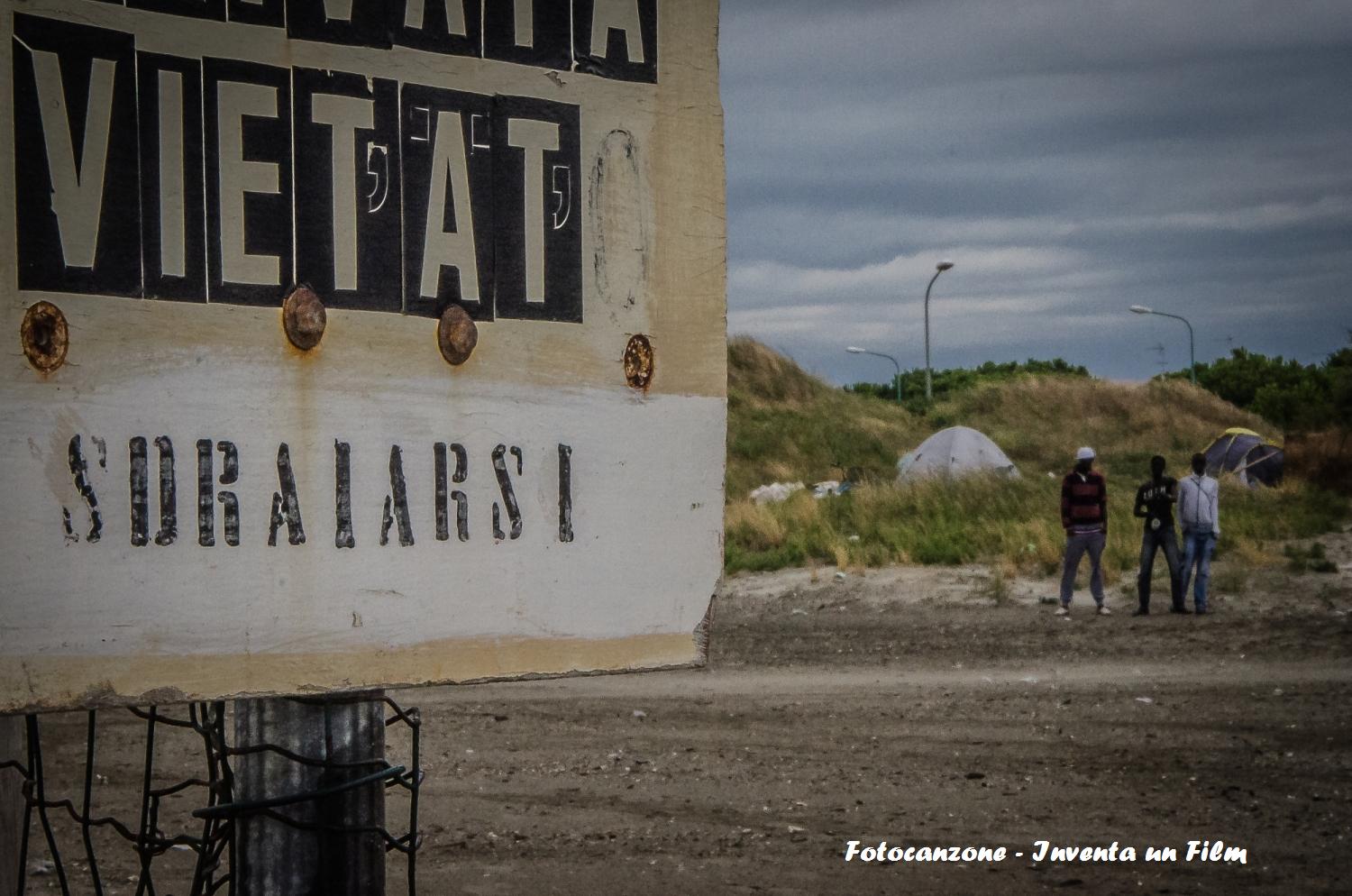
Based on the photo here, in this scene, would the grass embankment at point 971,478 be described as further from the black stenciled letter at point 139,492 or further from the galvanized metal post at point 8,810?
the black stenciled letter at point 139,492

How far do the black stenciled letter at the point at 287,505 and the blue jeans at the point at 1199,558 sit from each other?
13236mm

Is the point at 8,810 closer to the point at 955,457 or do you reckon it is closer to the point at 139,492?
the point at 139,492

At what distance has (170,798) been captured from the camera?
6750mm

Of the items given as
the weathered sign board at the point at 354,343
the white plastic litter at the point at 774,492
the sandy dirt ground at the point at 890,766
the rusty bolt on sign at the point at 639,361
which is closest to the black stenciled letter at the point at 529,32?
the weathered sign board at the point at 354,343

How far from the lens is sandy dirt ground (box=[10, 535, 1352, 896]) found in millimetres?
5629

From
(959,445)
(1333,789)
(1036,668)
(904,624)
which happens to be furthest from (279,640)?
(959,445)

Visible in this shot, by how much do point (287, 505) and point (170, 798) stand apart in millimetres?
5595

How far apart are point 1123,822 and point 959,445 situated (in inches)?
819

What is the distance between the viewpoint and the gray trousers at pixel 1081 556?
13.9 metres

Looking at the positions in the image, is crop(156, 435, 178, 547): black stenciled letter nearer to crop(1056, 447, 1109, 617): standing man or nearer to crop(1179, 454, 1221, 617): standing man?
crop(1056, 447, 1109, 617): standing man

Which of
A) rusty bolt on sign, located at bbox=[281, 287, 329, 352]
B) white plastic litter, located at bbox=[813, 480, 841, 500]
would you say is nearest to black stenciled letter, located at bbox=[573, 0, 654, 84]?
rusty bolt on sign, located at bbox=[281, 287, 329, 352]

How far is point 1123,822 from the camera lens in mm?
6305

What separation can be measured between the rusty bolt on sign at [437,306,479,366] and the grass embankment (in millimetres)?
14724

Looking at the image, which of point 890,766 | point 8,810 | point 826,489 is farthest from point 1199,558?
point 8,810
